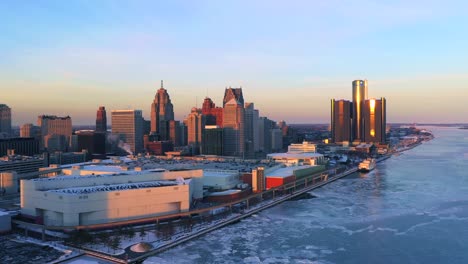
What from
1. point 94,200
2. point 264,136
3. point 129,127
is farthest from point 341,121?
point 94,200

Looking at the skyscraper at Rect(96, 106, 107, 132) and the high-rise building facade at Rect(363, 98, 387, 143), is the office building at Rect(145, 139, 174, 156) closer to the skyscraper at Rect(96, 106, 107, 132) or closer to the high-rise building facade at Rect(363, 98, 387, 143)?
the skyscraper at Rect(96, 106, 107, 132)

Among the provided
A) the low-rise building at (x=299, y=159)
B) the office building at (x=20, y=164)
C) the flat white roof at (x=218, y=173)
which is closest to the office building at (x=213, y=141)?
the low-rise building at (x=299, y=159)

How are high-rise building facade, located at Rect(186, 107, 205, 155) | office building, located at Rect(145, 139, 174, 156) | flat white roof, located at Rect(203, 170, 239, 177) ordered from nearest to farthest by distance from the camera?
flat white roof, located at Rect(203, 170, 239, 177)
office building, located at Rect(145, 139, 174, 156)
high-rise building facade, located at Rect(186, 107, 205, 155)

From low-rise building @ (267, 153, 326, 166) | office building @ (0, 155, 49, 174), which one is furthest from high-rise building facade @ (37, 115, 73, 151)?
low-rise building @ (267, 153, 326, 166)

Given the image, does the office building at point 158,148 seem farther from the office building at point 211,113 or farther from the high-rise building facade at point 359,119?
the high-rise building facade at point 359,119

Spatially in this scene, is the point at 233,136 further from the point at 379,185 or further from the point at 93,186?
the point at 93,186
